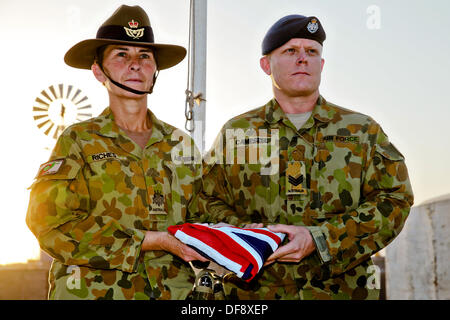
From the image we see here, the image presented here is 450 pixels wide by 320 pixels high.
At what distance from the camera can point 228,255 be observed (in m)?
3.59

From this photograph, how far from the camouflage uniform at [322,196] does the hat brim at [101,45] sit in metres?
0.93

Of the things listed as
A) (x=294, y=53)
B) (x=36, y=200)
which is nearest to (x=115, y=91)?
(x=36, y=200)

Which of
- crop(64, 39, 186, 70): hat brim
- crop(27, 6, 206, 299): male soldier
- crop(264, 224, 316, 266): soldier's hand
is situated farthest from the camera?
crop(64, 39, 186, 70): hat brim

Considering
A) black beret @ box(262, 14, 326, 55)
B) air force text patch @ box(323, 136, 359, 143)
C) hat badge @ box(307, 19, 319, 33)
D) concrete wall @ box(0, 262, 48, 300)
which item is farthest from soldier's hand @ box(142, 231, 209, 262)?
concrete wall @ box(0, 262, 48, 300)

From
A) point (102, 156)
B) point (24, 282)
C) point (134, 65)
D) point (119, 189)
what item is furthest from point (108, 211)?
point (24, 282)

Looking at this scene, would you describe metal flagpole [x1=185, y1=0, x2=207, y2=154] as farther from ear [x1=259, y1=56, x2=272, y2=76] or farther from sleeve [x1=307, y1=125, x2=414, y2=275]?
sleeve [x1=307, y1=125, x2=414, y2=275]

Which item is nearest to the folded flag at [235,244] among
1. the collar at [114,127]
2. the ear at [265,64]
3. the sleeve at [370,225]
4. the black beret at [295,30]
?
the sleeve at [370,225]

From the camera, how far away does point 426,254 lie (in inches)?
382

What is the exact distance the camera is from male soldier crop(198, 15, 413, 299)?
3920mm

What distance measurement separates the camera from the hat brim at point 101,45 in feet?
14.4

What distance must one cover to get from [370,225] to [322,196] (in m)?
0.46

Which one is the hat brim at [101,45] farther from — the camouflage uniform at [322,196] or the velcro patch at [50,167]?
the velcro patch at [50,167]

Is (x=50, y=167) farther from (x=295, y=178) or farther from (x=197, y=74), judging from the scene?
(x=197, y=74)

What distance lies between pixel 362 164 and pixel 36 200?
2501 millimetres
